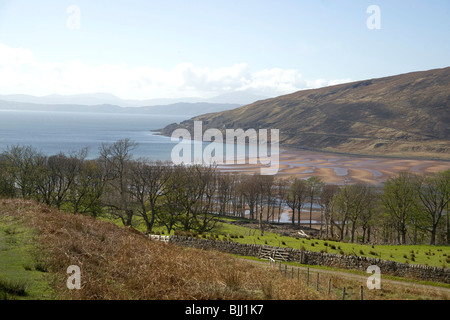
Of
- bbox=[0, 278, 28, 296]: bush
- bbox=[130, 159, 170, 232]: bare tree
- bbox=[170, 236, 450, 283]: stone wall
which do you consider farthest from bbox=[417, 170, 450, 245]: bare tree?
bbox=[0, 278, 28, 296]: bush

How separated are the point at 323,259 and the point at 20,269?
68.7ft

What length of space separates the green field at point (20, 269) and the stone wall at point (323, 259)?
16535mm

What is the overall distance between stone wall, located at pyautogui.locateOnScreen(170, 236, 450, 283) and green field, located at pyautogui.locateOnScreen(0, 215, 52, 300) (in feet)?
54.2

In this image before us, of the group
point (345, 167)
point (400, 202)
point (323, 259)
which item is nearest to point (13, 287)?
point (323, 259)

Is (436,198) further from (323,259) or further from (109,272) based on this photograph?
(109,272)

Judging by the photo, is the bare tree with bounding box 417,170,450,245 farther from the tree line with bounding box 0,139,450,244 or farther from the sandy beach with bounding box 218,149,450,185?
the sandy beach with bounding box 218,149,450,185

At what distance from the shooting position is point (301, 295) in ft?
46.0

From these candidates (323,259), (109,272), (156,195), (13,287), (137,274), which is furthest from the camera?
(156,195)

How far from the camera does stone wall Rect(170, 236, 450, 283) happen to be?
25047 mm

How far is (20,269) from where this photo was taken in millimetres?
13656
